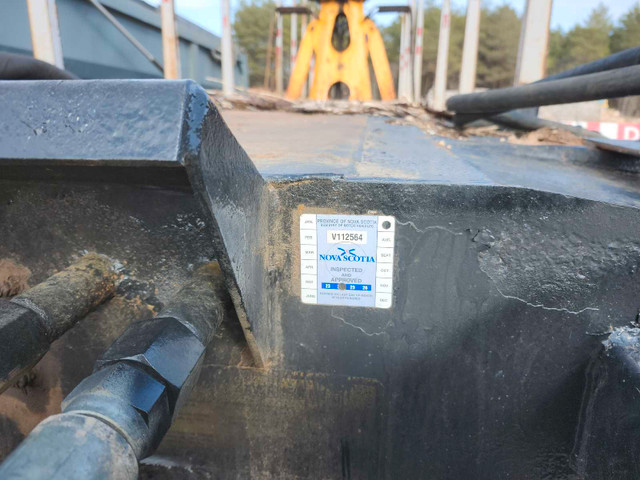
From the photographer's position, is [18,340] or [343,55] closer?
[18,340]

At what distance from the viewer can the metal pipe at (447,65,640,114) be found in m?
1.21

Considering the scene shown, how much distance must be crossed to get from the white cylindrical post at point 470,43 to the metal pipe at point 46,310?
3490mm

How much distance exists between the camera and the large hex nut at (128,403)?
66 cm

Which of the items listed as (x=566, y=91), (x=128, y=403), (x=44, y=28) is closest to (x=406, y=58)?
(x=44, y=28)

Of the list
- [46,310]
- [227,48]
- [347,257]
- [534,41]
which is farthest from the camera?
[227,48]

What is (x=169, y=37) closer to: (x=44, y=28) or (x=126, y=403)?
(x=44, y=28)

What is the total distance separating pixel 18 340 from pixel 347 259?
0.68 metres

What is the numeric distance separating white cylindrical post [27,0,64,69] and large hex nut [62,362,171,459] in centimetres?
395

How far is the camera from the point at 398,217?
1.05m

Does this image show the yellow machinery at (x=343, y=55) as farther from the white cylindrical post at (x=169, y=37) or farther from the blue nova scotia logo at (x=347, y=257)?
the blue nova scotia logo at (x=347, y=257)

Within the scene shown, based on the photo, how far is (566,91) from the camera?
56.3 inches

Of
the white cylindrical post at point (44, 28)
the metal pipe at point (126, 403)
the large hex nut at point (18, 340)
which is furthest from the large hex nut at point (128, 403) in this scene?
the white cylindrical post at point (44, 28)

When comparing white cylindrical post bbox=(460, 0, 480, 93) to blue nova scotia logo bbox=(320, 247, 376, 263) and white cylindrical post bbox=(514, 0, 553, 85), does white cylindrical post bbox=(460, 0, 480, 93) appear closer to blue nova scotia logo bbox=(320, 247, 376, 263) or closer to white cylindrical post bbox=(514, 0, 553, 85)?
white cylindrical post bbox=(514, 0, 553, 85)

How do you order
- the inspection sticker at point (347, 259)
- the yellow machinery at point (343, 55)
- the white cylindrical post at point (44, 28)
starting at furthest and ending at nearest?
the yellow machinery at point (343, 55), the white cylindrical post at point (44, 28), the inspection sticker at point (347, 259)
